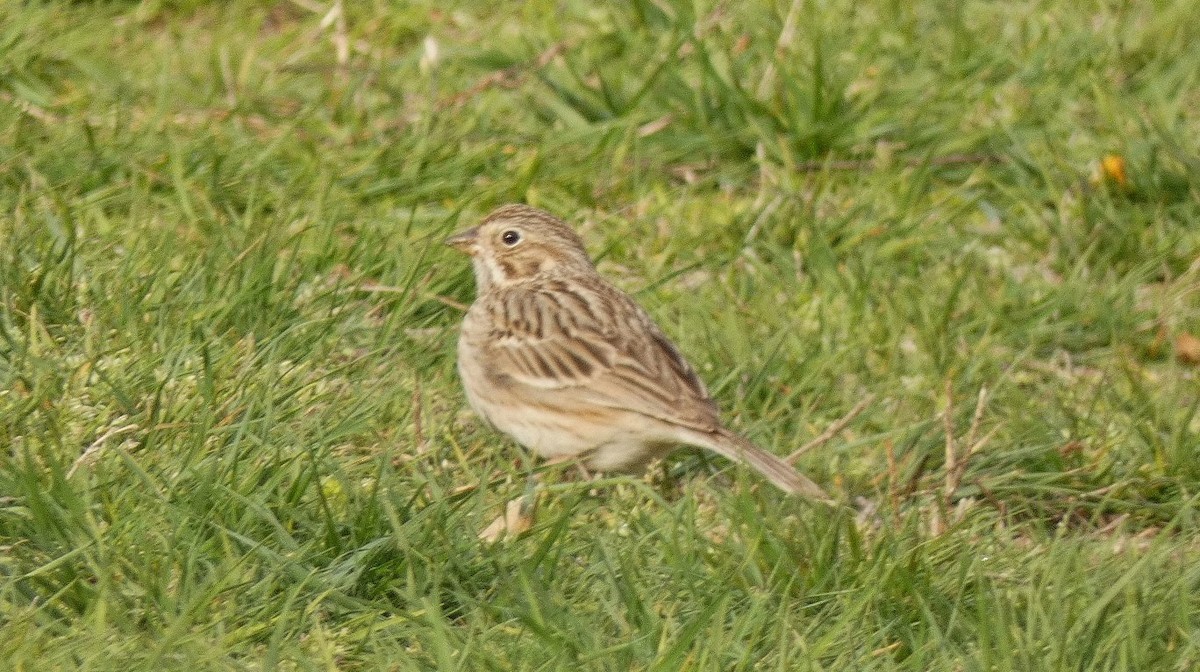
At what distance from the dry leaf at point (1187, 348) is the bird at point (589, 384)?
2.17 metres

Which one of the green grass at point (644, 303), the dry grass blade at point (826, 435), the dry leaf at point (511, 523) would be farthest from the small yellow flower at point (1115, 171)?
the dry leaf at point (511, 523)

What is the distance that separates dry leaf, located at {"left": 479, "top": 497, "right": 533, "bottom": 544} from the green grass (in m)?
0.09

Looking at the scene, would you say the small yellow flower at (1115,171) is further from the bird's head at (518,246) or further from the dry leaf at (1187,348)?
the bird's head at (518,246)

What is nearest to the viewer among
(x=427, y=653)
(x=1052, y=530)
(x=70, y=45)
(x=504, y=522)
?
(x=427, y=653)

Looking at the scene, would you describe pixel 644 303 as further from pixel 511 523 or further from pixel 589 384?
pixel 511 523

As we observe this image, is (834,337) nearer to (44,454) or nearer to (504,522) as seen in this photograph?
(504,522)

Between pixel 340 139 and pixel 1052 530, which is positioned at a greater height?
pixel 340 139

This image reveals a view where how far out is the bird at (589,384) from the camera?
5.91 meters

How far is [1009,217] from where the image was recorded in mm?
8086

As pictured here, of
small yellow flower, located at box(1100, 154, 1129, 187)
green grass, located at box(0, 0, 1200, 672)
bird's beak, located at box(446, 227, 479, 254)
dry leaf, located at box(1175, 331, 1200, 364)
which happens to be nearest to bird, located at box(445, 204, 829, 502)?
green grass, located at box(0, 0, 1200, 672)

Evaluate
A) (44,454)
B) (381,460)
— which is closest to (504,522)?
(381,460)

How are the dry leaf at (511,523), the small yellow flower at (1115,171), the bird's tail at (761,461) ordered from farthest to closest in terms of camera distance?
1. the small yellow flower at (1115,171)
2. the bird's tail at (761,461)
3. the dry leaf at (511,523)

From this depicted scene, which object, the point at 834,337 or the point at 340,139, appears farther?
the point at 340,139

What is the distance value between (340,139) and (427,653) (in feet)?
12.1
